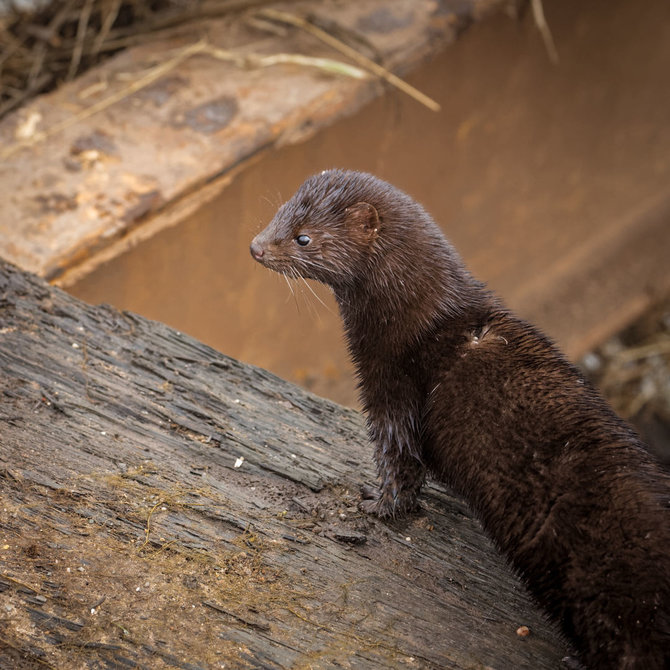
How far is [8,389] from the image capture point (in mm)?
2609

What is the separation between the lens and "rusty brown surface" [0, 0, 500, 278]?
3336 millimetres

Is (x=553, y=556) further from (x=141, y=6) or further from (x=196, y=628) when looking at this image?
(x=141, y=6)

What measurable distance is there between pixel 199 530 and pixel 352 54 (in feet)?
7.92

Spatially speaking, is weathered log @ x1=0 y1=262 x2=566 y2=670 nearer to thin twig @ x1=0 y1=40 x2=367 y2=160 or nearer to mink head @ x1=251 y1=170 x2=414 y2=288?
mink head @ x1=251 y1=170 x2=414 y2=288

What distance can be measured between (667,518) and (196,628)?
41.3 inches

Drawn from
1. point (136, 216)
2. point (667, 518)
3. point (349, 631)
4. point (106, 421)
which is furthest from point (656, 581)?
point (136, 216)

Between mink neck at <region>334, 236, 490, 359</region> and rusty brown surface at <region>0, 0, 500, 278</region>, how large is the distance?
1.23m

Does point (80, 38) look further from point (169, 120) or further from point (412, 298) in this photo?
point (412, 298)

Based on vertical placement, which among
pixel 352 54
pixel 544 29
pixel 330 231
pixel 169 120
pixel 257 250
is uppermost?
pixel 544 29

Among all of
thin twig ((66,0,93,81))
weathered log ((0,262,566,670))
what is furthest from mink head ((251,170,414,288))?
thin twig ((66,0,93,81))

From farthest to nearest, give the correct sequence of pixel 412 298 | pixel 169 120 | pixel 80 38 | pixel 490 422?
pixel 80 38, pixel 169 120, pixel 412 298, pixel 490 422

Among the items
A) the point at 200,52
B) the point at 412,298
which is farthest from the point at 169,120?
the point at 412,298

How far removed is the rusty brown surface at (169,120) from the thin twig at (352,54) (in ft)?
0.14

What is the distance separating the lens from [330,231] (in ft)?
8.07
